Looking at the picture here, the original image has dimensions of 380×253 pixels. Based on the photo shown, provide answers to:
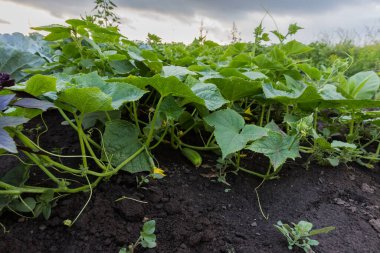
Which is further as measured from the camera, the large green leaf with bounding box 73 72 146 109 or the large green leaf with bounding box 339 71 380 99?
the large green leaf with bounding box 339 71 380 99

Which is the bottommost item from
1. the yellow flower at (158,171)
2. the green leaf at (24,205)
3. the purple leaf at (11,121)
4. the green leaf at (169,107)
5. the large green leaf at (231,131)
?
the green leaf at (24,205)

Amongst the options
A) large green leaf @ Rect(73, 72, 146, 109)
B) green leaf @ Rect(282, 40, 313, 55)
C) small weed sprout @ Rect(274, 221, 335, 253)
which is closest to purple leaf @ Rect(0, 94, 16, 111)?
large green leaf @ Rect(73, 72, 146, 109)

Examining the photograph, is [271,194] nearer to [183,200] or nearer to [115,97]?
[183,200]

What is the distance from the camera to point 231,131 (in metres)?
1.57

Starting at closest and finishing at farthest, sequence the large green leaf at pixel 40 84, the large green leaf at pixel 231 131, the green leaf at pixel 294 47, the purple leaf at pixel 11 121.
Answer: the purple leaf at pixel 11 121
the large green leaf at pixel 40 84
the large green leaf at pixel 231 131
the green leaf at pixel 294 47

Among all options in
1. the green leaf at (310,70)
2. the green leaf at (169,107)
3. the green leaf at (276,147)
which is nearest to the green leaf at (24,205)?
the green leaf at (169,107)

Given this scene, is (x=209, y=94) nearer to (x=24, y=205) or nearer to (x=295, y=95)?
(x=295, y=95)

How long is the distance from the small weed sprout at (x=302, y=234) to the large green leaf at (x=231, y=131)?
1.18 ft

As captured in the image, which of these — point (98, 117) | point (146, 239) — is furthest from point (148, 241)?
point (98, 117)

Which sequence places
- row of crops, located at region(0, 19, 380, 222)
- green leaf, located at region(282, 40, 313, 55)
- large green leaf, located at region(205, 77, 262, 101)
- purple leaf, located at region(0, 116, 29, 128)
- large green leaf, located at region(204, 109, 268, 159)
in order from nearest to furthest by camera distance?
purple leaf, located at region(0, 116, 29, 128) → row of crops, located at region(0, 19, 380, 222) → large green leaf, located at region(204, 109, 268, 159) → large green leaf, located at region(205, 77, 262, 101) → green leaf, located at region(282, 40, 313, 55)

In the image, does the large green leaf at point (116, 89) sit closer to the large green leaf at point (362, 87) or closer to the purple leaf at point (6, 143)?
the purple leaf at point (6, 143)

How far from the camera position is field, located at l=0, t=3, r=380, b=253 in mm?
1327

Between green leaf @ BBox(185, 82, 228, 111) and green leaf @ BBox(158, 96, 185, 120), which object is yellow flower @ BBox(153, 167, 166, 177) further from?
green leaf @ BBox(185, 82, 228, 111)

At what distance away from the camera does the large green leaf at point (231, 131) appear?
148 centimetres
